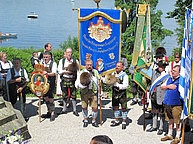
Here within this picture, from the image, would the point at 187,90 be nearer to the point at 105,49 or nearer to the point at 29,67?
the point at 105,49

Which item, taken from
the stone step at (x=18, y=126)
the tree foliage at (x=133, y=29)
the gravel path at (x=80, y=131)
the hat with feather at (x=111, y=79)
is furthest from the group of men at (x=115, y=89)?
the tree foliage at (x=133, y=29)

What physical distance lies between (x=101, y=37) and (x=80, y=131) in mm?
2720

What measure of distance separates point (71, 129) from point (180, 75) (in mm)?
3377

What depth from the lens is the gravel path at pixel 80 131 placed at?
21.3ft

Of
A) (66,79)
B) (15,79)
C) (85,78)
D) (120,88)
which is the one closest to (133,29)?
(66,79)

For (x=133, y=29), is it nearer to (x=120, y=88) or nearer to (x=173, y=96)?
(x=120, y=88)

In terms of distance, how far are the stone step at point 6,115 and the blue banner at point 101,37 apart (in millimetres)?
2531

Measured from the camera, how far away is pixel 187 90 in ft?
17.9

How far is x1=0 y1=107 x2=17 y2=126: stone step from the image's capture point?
6.42 m

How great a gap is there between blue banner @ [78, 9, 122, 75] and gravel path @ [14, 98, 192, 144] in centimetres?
165

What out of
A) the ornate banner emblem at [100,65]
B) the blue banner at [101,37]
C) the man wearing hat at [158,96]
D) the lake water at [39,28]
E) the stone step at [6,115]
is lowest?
the stone step at [6,115]

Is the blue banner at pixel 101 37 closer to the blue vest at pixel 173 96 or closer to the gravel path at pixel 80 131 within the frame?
the gravel path at pixel 80 131

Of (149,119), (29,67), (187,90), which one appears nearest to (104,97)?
(149,119)

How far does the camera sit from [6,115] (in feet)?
21.6
